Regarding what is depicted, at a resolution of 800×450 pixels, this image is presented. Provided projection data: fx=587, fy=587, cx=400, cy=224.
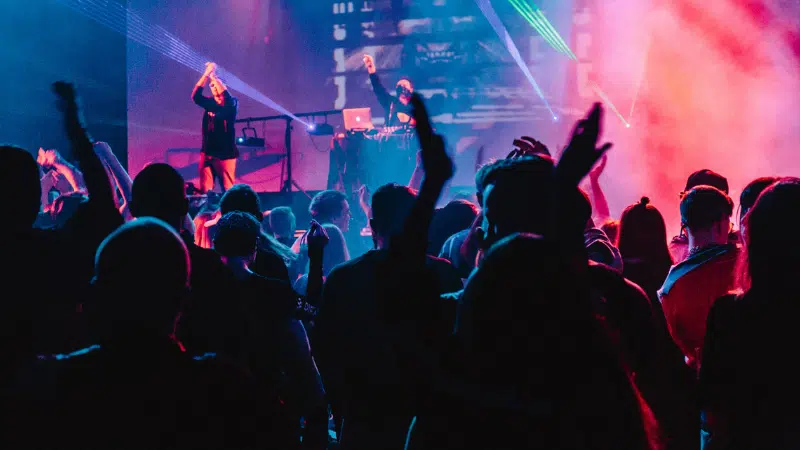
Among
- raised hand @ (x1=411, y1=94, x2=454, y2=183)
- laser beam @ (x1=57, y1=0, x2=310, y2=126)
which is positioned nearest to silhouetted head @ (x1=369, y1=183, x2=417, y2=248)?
raised hand @ (x1=411, y1=94, x2=454, y2=183)

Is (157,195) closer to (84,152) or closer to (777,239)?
(84,152)

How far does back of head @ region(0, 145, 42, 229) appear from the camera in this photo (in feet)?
5.39

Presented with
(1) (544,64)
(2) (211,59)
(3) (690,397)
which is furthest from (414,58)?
(3) (690,397)

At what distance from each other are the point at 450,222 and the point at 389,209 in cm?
103

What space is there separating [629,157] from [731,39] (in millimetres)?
2546

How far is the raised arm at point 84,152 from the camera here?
1831 mm

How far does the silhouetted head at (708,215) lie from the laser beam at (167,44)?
10.3 meters

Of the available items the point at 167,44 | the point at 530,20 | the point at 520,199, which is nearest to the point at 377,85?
the point at 530,20

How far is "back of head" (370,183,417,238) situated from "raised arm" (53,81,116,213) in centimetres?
88

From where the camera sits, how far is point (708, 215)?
2361mm

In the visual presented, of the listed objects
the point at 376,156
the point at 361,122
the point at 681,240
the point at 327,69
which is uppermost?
the point at 327,69

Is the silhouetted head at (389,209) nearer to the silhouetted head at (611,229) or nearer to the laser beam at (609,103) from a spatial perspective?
the silhouetted head at (611,229)

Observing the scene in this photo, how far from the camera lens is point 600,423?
1.09 m

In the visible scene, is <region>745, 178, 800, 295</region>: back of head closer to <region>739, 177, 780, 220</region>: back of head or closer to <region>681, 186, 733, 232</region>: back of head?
<region>681, 186, 733, 232</region>: back of head
